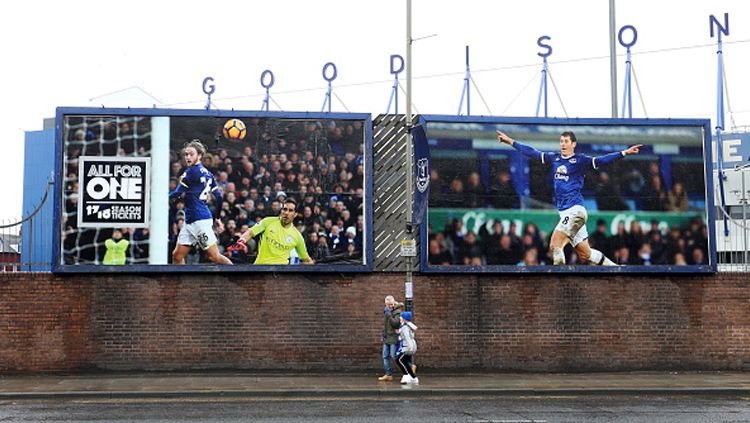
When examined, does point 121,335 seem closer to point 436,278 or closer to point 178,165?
point 178,165

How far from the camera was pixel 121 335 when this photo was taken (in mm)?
19344

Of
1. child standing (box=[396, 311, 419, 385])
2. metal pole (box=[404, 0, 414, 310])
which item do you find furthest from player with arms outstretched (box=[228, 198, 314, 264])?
child standing (box=[396, 311, 419, 385])

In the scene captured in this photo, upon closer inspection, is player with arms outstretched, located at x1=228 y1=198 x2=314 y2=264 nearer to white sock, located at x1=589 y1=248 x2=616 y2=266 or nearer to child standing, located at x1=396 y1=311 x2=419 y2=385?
child standing, located at x1=396 y1=311 x2=419 y2=385

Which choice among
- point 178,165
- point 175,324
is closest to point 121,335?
point 175,324

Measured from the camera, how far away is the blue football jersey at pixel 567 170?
2050 centimetres

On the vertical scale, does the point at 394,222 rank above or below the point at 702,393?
above

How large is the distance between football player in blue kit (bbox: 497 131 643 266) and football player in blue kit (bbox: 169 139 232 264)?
686 cm

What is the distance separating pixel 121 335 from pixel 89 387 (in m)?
2.56

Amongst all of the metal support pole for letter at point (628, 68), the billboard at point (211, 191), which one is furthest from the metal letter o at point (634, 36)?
the billboard at point (211, 191)

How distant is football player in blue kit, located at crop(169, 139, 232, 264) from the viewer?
19.5 m

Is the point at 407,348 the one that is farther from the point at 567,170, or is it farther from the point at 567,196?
the point at 567,170

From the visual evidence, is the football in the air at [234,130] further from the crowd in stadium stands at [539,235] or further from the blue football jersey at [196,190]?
the crowd in stadium stands at [539,235]

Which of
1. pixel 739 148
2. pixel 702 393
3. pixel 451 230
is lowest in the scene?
pixel 702 393

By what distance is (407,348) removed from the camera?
17547 mm
